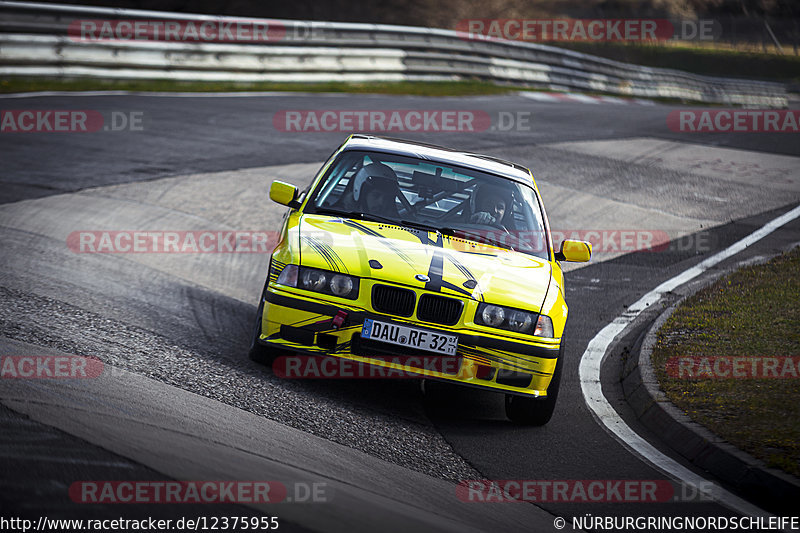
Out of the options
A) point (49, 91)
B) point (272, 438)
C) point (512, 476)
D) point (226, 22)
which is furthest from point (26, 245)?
point (226, 22)

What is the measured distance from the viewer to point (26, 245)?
7902 millimetres

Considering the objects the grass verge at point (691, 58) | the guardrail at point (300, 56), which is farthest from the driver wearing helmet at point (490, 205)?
the grass verge at point (691, 58)

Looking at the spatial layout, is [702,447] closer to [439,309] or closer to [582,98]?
[439,309]

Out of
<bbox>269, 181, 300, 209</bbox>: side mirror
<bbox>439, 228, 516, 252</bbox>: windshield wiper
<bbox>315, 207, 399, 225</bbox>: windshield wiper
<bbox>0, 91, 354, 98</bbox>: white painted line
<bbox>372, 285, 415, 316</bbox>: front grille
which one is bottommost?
<bbox>372, 285, 415, 316</bbox>: front grille

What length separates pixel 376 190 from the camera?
22.4 ft

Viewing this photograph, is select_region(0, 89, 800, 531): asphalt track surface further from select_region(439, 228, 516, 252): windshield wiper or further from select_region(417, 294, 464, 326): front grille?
select_region(439, 228, 516, 252): windshield wiper

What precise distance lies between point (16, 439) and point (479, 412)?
10.6 feet

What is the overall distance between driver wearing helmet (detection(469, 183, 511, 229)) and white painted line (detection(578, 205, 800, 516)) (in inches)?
56.8

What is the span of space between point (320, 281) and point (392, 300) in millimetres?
480

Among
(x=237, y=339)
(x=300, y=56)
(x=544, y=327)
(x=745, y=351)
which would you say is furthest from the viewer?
(x=300, y=56)

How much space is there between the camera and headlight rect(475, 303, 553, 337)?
5713mm

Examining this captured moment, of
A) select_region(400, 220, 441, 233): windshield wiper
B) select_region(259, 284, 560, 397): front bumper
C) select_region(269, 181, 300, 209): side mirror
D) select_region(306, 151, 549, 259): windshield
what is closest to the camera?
select_region(259, 284, 560, 397): front bumper

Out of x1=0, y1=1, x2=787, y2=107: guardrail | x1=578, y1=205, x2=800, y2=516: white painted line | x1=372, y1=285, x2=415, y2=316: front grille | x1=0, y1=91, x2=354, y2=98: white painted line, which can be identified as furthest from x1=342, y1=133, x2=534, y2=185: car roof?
x1=0, y1=1, x2=787, y2=107: guardrail

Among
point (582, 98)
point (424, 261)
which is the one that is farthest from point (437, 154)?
point (582, 98)
